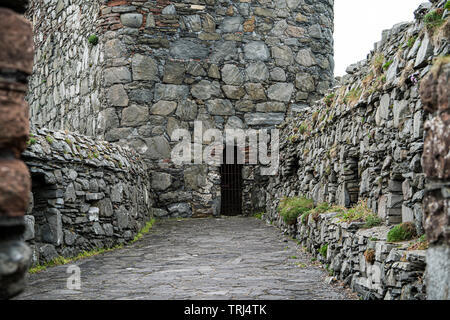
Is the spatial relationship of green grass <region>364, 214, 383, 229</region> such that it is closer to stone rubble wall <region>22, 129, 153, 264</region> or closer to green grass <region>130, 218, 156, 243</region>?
stone rubble wall <region>22, 129, 153, 264</region>

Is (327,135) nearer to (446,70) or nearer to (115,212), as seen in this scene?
(115,212)

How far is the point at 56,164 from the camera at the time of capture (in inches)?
249

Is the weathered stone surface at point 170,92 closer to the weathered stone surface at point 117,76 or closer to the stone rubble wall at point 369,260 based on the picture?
the weathered stone surface at point 117,76

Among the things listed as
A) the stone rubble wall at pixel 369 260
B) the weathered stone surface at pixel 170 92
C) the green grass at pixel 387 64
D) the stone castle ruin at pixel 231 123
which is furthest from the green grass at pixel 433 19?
the weathered stone surface at pixel 170 92

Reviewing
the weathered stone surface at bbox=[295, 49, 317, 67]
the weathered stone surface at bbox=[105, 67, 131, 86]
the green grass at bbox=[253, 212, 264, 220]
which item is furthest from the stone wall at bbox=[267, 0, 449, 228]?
the weathered stone surface at bbox=[105, 67, 131, 86]

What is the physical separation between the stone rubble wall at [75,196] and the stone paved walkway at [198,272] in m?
0.33

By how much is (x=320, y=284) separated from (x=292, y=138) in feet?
15.3

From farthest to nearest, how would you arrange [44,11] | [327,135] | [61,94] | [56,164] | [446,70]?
[44,11]
[61,94]
[327,135]
[56,164]
[446,70]

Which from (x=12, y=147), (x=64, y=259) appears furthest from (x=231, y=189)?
(x=12, y=147)

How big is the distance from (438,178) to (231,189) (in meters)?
9.74

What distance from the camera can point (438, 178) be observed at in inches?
94.0

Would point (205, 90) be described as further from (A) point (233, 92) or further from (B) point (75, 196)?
(B) point (75, 196)

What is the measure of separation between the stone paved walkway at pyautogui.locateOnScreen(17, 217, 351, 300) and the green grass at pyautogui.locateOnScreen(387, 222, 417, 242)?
2.54 feet

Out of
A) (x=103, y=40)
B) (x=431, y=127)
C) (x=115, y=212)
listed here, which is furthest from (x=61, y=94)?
(x=431, y=127)
